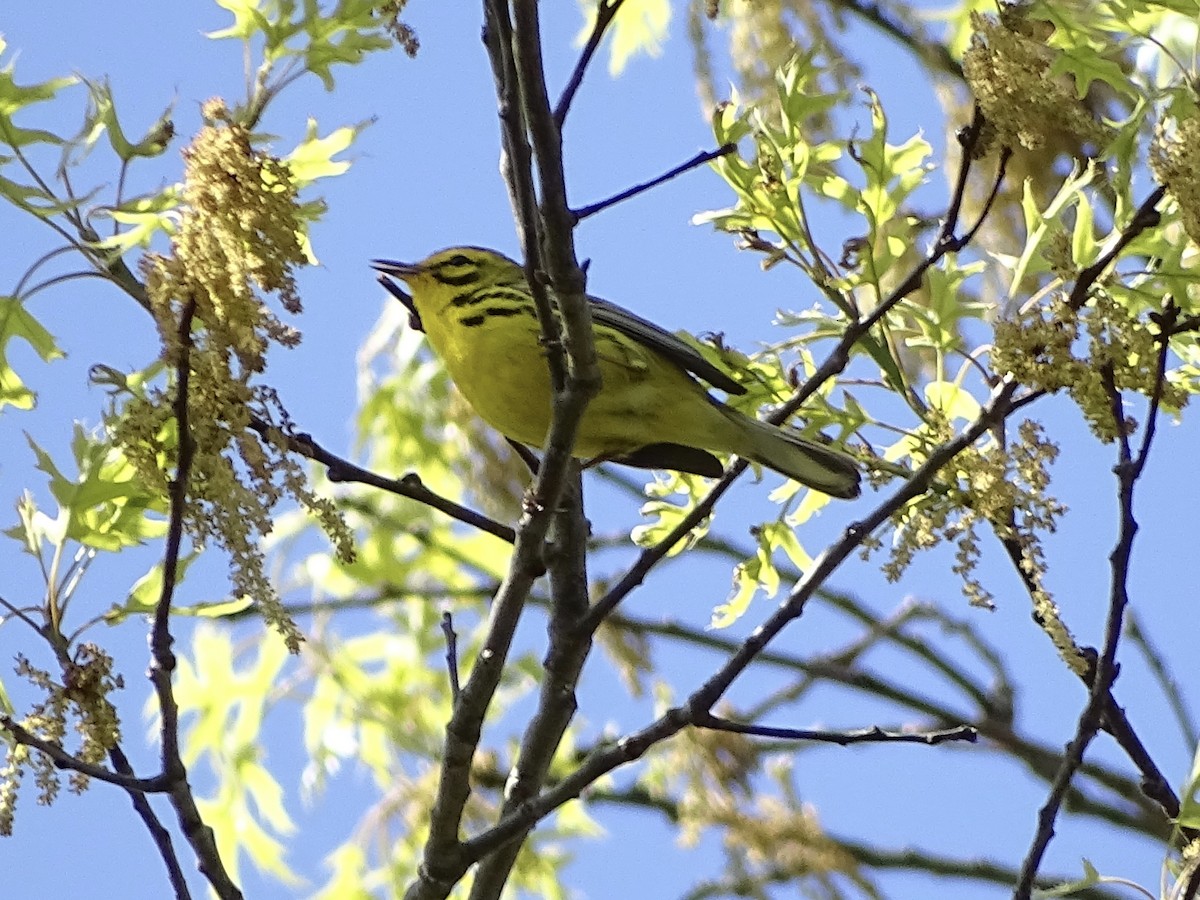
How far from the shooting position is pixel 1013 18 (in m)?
1.96

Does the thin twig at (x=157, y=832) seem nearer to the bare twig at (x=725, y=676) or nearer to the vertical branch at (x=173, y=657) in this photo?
the vertical branch at (x=173, y=657)

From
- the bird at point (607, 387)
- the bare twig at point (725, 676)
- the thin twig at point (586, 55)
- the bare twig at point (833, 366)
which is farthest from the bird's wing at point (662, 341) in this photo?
the thin twig at point (586, 55)

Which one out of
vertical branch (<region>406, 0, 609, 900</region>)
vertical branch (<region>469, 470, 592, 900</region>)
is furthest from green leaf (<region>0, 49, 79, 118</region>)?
vertical branch (<region>469, 470, 592, 900</region>)

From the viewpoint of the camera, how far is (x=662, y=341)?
2.77 meters

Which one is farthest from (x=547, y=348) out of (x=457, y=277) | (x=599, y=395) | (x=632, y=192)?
(x=457, y=277)

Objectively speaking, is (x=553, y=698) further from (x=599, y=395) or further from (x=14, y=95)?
(x=14, y=95)

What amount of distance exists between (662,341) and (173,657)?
1.23 meters

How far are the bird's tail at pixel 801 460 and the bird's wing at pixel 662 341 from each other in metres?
0.08

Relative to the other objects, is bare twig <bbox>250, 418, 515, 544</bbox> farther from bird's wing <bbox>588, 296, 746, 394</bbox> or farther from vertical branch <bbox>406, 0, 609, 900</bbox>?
bird's wing <bbox>588, 296, 746, 394</bbox>

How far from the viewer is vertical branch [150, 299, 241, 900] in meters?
1.63

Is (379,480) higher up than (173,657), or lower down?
higher up

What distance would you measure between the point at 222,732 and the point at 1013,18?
Result: 2615mm

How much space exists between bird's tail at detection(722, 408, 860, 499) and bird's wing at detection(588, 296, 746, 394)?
85 millimetres

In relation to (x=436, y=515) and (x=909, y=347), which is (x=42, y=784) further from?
(x=436, y=515)
